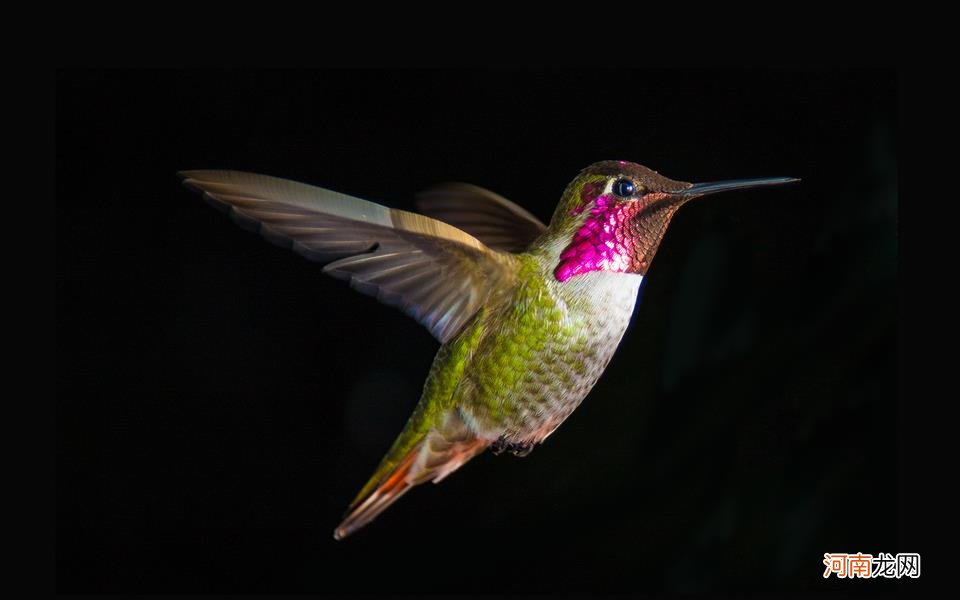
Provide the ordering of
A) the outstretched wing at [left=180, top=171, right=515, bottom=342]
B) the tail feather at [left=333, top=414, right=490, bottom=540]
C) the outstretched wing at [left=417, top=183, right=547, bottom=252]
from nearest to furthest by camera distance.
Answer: the outstretched wing at [left=180, top=171, right=515, bottom=342] < the tail feather at [left=333, top=414, right=490, bottom=540] < the outstretched wing at [left=417, top=183, right=547, bottom=252]

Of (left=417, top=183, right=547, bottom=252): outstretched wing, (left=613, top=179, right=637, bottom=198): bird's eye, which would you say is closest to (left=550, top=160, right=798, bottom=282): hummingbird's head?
(left=613, top=179, right=637, bottom=198): bird's eye

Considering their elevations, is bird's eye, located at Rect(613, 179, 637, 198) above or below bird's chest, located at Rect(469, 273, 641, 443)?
above

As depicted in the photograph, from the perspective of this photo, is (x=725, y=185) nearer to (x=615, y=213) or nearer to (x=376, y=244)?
(x=615, y=213)

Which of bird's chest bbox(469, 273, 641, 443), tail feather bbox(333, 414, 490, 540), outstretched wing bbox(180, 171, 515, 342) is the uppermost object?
outstretched wing bbox(180, 171, 515, 342)

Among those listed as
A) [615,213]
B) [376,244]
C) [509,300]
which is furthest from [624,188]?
[376,244]

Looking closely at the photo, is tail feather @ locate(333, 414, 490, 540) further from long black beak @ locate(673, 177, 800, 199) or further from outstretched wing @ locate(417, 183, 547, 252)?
long black beak @ locate(673, 177, 800, 199)

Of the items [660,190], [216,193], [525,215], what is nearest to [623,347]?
[525,215]

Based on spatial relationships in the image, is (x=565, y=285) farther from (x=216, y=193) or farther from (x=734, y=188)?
(x=216, y=193)
